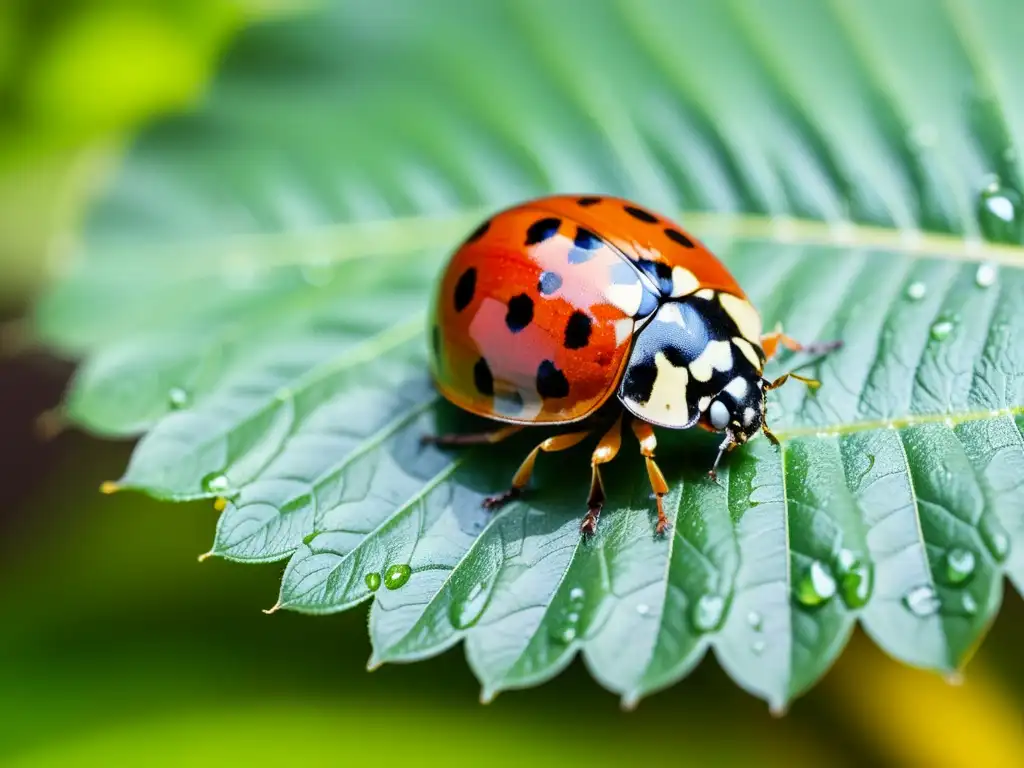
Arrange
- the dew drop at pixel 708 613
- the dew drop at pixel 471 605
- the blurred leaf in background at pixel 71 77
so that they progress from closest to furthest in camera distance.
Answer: the dew drop at pixel 708 613 < the dew drop at pixel 471 605 < the blurred leaf in background at pixel 71 77

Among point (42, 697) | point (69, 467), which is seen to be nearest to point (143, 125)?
point (69, 467)

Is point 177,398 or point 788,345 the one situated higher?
point 177,398

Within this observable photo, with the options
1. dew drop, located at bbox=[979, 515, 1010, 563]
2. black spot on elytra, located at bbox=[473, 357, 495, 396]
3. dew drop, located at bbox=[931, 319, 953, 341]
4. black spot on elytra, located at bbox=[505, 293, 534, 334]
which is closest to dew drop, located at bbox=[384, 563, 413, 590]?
black spot on elytra, located at bbox=[473, 357, 495, 396]

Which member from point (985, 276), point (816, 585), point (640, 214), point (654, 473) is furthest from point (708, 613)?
point (985, 276)

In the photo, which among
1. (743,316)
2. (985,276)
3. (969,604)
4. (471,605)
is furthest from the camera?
(985,276)

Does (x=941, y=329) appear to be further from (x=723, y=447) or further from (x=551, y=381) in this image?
(x=551, y=381)

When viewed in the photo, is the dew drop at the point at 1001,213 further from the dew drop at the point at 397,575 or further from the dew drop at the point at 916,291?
the dew drop at the point at 397,575

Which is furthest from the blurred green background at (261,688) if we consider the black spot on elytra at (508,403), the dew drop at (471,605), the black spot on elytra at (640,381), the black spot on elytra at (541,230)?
the black spot on elytra at (541,230)
